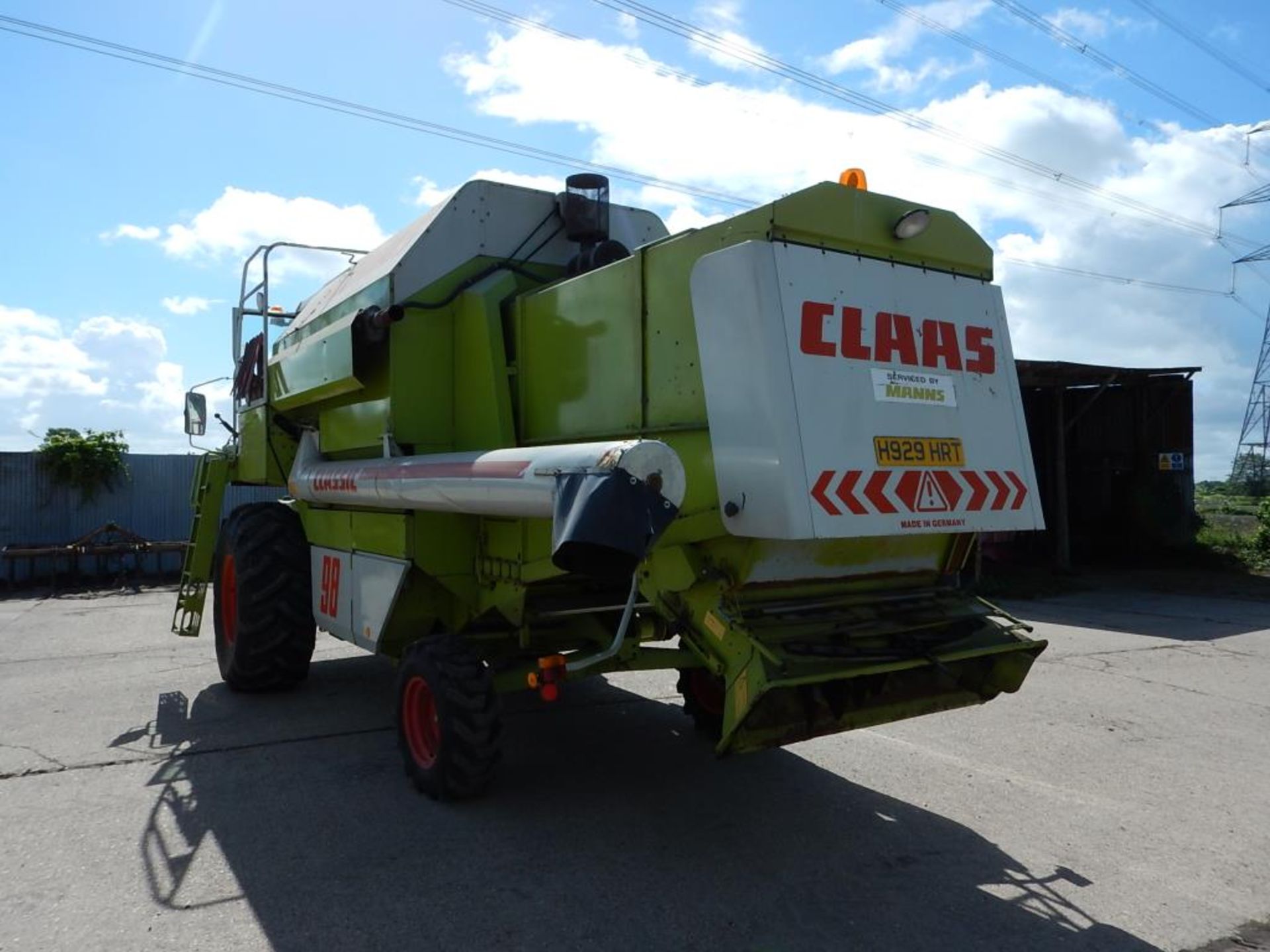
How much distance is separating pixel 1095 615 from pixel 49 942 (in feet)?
38.4

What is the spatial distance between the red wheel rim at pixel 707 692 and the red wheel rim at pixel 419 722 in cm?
171

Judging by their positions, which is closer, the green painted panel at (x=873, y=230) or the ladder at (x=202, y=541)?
the green painted panel at (x=873, y=230)

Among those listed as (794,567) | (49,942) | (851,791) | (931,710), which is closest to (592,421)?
(794,567)

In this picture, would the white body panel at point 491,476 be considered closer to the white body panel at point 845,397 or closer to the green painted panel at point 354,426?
the green painted panel at point 354,426

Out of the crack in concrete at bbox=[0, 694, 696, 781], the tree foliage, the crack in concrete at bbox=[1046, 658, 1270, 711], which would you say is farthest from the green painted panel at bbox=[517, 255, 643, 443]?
the tree foliage

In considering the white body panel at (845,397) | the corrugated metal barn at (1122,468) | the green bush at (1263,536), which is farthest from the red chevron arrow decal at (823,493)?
the green bush at (1263,536)

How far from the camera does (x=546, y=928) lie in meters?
3.40

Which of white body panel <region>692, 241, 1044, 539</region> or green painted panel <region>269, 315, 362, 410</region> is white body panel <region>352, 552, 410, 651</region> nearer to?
green painted panel <region>269, 315, 362, 410</region>

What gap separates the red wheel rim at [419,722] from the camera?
471 centimetres

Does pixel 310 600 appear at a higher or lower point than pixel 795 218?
lower

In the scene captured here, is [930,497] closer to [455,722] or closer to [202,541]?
[455,722]

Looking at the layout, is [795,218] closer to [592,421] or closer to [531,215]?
[592,421]

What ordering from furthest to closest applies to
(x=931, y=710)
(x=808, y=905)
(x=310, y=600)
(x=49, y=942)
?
1. (x=310, y=600)
2. (x=931, y=710)
3. (x=808, y=905)
4. (x=49, y=942)

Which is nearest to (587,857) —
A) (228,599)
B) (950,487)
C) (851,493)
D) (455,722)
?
(455,722)
